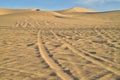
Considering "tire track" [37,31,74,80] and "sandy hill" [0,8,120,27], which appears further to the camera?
"sandy hill" [0,8,120,27]

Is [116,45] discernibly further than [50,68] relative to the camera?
Yes

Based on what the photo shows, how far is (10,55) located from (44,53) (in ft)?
3.58

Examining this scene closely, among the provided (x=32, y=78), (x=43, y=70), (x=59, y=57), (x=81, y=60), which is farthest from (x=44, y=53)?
(x=32, y=78)

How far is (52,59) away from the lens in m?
7.45

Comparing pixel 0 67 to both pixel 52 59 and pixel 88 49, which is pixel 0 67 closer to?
pixel 52 59

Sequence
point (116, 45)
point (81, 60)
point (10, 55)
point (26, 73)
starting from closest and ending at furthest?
point (26, 73)
point (81, 60)
point (10, 55)
point (116, 45)

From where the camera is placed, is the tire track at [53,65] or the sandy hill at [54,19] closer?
the tire track at [53,65]

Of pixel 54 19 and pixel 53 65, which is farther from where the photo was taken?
pixel 54 19

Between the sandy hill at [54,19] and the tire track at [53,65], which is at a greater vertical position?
the sandy hill at [54,19]

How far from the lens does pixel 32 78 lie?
223 inches

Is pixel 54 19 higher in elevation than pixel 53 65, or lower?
higher

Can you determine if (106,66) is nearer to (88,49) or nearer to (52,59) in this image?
(52,59)

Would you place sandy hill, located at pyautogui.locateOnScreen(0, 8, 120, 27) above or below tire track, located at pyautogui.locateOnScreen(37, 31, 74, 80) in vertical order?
above

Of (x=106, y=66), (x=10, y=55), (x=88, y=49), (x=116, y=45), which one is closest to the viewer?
(x=106, y=66)
